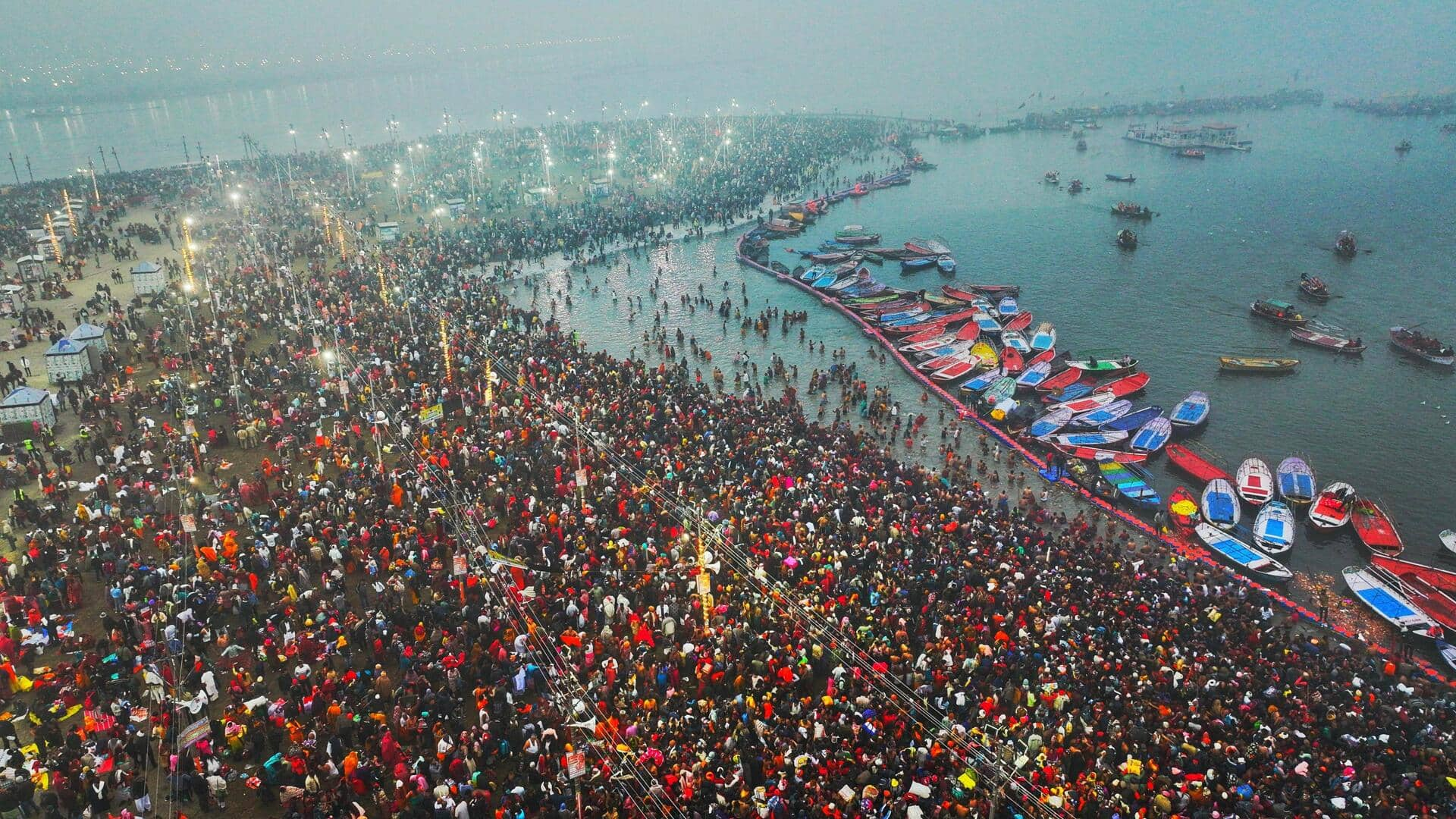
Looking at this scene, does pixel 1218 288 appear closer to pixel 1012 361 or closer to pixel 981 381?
pixel 1012 361

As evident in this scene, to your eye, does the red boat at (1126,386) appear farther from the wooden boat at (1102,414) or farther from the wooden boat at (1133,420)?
the wooden boat at (1133,420)

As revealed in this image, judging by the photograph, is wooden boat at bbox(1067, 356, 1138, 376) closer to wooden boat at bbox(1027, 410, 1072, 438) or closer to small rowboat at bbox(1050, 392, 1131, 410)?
small rowboat at bbox(1050, 392, 1131, 410)

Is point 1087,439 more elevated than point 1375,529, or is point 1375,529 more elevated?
point 1087,439

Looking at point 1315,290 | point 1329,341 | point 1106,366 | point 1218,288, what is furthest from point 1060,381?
point 1315,290

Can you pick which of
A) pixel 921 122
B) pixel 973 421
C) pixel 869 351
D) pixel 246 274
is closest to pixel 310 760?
pixel 973 421

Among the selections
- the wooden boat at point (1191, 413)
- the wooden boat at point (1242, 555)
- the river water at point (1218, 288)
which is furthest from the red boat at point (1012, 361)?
the wooden boat at point (1242, 555)

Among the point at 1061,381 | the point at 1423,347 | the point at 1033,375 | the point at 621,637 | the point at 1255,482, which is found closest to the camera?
the point at 621,637

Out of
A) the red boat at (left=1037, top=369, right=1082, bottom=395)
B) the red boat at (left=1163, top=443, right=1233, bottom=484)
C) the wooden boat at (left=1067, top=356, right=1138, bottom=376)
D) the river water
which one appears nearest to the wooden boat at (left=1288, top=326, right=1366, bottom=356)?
the river water
